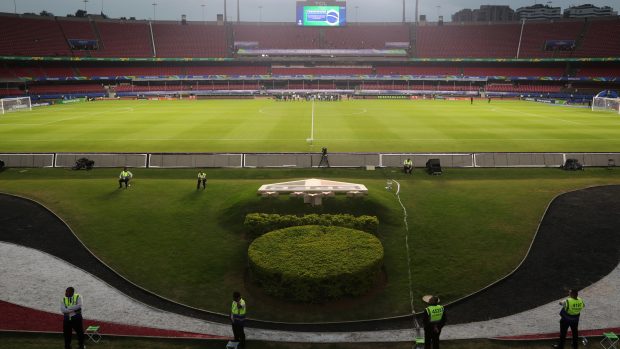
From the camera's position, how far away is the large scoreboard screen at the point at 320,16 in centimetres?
12688

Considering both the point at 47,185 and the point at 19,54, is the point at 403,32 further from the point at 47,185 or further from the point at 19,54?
the point at 47,185

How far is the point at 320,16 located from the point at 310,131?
284 ft

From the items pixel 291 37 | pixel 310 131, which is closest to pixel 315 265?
pixel 310 131

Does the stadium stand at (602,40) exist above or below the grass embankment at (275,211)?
above

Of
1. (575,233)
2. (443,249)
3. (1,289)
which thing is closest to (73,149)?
(1,289)

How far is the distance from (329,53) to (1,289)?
4427 inches

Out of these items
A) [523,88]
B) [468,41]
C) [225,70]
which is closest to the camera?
[523,88]

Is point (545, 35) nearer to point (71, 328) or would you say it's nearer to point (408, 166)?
point (408, 166)

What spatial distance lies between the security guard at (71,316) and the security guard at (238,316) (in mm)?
3893

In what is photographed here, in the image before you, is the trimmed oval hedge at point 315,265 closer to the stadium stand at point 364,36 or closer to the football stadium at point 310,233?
the football stadium at point 310,233

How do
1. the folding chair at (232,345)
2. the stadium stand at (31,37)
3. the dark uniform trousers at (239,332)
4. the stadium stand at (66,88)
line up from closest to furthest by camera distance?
the folding chair at (232,345) → the dark uniform trousers at (239,332) → the stadium stand at (31,37) → the stadium stand at (66,88)

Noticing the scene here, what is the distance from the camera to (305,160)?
107 feet

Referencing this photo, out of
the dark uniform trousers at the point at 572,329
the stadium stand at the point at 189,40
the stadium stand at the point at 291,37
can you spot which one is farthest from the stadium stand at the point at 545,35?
the dark uniform trousers at the point at 572,329

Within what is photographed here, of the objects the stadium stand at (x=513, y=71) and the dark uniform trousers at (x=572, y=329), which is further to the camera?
the stadium stand at (x=513, y=71)
